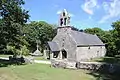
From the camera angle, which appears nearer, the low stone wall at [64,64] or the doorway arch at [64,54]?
the low stone wall at [64,64]

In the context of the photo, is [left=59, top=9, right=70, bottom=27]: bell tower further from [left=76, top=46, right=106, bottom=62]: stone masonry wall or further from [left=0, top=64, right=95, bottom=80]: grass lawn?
[left=0, top=64, right=95, bottom=80]: grass lawn

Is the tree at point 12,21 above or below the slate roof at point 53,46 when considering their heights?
above

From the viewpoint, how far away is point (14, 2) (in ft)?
104

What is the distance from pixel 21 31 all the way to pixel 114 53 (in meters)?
41.7

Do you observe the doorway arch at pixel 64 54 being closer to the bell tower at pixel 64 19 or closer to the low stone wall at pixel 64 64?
the bell tower at pixel 64 19

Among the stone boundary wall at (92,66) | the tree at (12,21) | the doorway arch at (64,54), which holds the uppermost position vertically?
the tree at (12,21)

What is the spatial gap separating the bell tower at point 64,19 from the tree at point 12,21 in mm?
13844

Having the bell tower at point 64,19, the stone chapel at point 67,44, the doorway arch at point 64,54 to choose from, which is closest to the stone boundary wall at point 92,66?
the stone chapel at point 67,44

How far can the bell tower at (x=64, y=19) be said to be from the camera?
149 ft

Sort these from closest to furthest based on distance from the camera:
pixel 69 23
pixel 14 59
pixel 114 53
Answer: pixel 14 59, pixel 69 23, pixel 114 53

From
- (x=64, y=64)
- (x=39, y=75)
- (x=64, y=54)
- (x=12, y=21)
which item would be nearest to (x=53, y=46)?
(x=64, y=54)

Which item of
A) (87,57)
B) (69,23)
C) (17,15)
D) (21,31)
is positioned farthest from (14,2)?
(87,57)

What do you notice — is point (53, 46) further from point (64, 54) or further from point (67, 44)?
point (67, 44)

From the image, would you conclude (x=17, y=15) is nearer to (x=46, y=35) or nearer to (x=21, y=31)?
(x=21, y=31)
